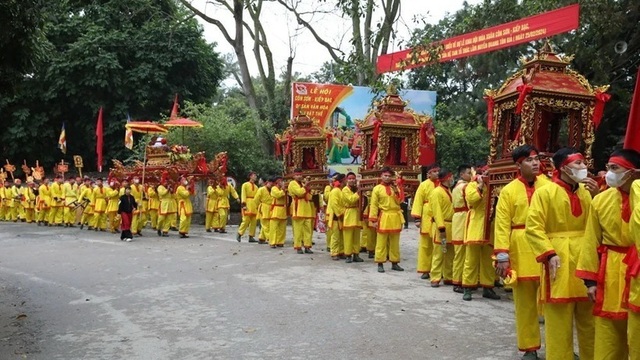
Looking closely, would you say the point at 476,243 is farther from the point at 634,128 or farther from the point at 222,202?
the point at 222,202

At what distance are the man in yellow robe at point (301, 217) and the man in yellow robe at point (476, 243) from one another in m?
5.64

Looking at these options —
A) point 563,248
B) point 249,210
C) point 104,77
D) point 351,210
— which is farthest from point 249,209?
point 104,77

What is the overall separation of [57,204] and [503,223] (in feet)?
67.1

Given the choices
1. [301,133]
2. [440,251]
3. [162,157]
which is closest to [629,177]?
[440,251]

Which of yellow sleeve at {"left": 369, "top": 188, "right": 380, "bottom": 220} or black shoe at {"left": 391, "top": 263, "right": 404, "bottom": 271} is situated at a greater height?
yellow sleeve at {"left": 369, "top": 188, "right": 380, "bottom": 220}

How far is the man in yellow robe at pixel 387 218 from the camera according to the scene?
1051 centimetres

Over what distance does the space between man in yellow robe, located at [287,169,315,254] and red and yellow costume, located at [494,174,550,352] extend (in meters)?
7.64

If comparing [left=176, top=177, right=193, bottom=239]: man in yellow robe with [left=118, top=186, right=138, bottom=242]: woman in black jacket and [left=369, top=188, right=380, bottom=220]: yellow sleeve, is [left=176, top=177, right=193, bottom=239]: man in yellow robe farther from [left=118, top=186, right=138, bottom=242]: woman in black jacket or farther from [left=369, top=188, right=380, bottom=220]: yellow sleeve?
[left=369, top=188, right=380, bottom=220]: yellow sleeve

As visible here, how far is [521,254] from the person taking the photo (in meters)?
5.79

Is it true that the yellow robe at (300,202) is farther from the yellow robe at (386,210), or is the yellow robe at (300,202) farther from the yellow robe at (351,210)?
the yellow robe at (386,210)

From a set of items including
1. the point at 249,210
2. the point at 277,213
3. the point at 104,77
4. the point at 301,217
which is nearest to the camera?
the point at 301,217

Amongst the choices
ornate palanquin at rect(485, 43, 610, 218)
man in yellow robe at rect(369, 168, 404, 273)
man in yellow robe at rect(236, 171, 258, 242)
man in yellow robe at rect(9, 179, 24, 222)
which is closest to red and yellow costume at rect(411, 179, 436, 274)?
man in yellow robe at rect(369, 168, 404, 273)

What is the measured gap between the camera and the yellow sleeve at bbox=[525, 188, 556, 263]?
467 centimetres

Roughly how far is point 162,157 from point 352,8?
10740 mm
